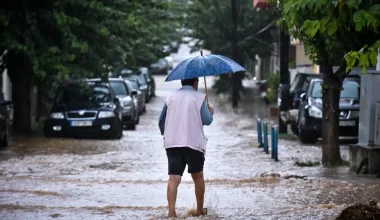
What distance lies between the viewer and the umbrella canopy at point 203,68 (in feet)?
32.8

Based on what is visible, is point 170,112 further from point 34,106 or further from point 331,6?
point 34,106

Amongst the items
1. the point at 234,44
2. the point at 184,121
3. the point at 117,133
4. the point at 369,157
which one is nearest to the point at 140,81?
the point at 234,44

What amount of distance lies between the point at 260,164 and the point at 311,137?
6042 mm

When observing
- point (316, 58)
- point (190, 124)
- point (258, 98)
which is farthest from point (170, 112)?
point (258, 98)

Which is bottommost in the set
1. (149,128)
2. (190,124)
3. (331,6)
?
(149,128)

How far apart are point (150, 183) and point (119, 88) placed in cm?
1744

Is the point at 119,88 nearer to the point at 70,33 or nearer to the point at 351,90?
the point at 70,33

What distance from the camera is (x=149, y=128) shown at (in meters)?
32.3

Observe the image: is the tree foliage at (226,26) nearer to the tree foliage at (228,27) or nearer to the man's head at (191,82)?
the tree foliage at (228,27)

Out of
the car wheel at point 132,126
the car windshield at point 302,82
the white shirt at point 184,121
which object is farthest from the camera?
the car wheel at point 132,126

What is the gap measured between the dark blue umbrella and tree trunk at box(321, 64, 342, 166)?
6.66 m

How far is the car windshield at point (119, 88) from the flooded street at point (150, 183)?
23.8 ft

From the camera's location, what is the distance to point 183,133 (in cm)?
976

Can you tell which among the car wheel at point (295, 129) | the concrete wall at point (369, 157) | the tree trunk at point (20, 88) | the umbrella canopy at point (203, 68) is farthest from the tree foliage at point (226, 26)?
the umbrella canopy at point (203, 68)
